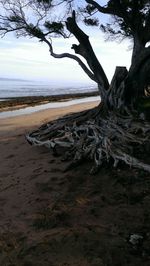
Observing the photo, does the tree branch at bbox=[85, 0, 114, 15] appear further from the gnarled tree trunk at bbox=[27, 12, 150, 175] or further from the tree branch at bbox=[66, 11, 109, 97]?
the gnarled tree trunk at bbox=[27, 12, 150, 175]

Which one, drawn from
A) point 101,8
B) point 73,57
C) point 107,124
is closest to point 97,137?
point 107,124

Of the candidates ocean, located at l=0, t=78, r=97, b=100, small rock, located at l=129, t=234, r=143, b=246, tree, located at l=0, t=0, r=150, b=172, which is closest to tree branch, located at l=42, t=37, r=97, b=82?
tree, located at l=0, t=0, r=150, b=172

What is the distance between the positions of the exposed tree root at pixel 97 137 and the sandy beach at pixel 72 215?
268mm

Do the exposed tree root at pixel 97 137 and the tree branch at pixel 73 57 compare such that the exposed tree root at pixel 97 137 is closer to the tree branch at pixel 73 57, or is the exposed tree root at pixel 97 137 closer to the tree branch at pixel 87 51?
the tree branch at pixel 87 51

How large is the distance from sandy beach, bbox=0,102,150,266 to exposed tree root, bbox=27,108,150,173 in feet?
0.88

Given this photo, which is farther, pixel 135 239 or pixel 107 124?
pixel 107 124

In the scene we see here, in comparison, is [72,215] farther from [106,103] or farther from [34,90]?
[34,90]

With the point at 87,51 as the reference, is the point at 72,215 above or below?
below

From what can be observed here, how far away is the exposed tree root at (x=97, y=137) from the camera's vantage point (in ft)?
29.9

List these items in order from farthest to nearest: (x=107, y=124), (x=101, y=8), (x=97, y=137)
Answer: (x=101, y=8) < (x=107, y=124) < (x=97, y=137)

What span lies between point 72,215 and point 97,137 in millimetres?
3106

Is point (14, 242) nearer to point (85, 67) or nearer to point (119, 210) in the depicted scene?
point (119, 210)

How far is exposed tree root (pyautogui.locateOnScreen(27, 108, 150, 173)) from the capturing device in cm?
912

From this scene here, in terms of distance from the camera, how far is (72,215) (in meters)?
7.22
